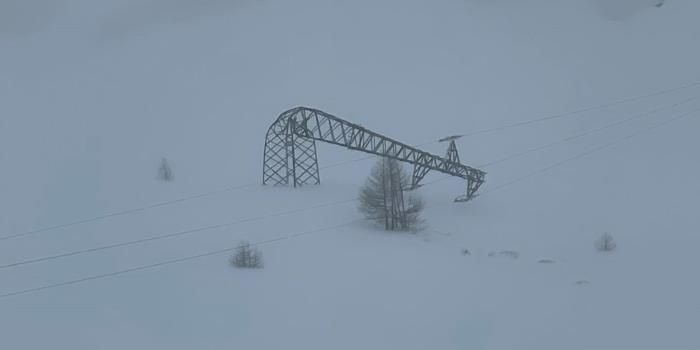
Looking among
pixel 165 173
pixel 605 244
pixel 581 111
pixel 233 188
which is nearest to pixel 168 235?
pixel 233 188

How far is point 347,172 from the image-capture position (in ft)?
105

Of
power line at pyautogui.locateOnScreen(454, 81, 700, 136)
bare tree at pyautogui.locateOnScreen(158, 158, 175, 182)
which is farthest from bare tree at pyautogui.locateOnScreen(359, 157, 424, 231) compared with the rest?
power line at pyautogui.locateOnScreen(454, 81, 700, 136)

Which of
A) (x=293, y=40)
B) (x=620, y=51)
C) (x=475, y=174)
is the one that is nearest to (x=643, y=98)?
(x=620, y=51)

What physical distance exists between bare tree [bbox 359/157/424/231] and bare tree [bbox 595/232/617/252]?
612cm

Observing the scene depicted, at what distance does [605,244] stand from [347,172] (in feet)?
40.8

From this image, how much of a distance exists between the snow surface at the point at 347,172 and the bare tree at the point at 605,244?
0.41 meters

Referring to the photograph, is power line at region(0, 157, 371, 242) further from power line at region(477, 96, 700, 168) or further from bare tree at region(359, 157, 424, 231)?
power line at region(477, 96, 700, 168)

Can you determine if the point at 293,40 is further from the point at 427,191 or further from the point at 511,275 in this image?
the point at 511,275

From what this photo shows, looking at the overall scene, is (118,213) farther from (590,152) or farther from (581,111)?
(581,111)

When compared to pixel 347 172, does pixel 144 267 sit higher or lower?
lower

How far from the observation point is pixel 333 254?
20.9m

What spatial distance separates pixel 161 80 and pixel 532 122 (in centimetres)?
2297

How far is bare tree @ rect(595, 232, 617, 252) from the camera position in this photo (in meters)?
23.6

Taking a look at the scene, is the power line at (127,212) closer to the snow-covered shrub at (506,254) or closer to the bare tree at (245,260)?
the bare tree at (245,260)
